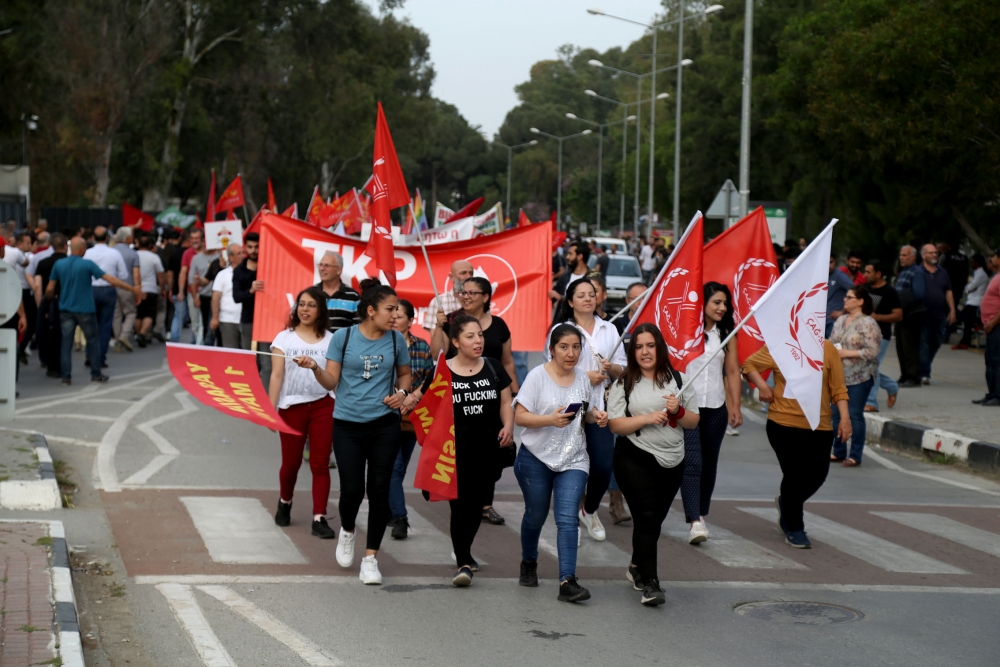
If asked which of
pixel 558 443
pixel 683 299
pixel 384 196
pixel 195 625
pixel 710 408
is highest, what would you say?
pixel 384 196

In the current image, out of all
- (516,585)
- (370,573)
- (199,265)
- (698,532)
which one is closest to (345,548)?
(370,573)

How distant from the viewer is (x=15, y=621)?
5969 millimetres

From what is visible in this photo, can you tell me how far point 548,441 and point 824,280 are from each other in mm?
2092

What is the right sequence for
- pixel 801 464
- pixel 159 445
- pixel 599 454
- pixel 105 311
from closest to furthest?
pixel 599 454 < pixel 801 464 < pixel 159 445 < pixel 105 311

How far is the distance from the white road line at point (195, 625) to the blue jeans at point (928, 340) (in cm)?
1243

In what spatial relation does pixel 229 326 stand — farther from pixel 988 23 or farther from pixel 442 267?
pixel 988 23

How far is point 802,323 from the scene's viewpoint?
778cm

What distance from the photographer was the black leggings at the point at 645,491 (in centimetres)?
698

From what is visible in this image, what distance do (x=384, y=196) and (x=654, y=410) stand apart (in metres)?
3.63

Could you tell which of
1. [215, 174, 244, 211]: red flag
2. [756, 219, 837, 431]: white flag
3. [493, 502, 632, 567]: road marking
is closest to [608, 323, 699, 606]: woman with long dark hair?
[493, 502, 632, 567]: road marking

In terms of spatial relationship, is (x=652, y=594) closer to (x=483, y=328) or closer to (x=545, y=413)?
(x=545, y=413)

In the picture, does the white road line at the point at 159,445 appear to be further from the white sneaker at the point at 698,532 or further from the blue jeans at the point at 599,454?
the white sneaker at the point at 698,532

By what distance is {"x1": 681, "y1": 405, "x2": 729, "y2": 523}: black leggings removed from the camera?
8.30 meters

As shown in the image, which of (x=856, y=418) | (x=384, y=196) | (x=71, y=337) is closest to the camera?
(x=384, y=196)
